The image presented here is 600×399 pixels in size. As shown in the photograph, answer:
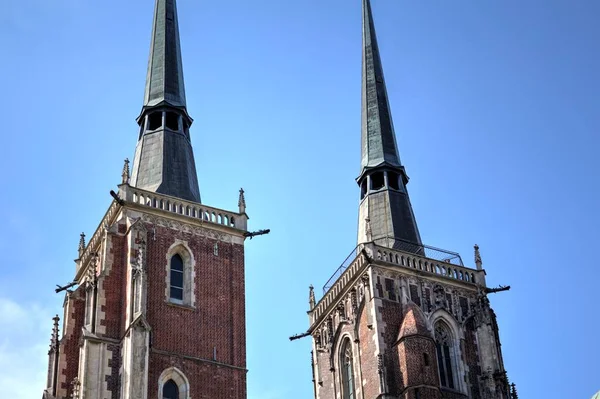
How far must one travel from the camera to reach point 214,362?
4153 cm

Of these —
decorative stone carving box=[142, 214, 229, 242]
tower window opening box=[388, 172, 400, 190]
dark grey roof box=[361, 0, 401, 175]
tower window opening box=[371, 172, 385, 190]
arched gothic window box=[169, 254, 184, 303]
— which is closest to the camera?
arched gothic window box=[169, 254, 184, 303]

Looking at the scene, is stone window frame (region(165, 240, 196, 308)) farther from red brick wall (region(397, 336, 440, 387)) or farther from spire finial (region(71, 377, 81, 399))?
red brick wall (region(397, 336, 440, 387))

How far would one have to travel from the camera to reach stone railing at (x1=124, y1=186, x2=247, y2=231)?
4425 centimetres

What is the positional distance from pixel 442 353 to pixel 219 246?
10094 millimetres

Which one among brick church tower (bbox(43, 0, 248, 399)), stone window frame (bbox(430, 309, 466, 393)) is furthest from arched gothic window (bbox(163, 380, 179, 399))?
stone window frame (bbox(430, 309, 466, 393))

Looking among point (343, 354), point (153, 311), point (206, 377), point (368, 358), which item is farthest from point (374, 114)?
point (206, 377)

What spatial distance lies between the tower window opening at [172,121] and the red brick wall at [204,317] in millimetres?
6396

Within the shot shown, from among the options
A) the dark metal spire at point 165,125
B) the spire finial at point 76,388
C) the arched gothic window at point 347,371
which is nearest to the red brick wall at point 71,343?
the spire finial at point 76,388

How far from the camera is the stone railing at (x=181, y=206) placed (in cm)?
4425

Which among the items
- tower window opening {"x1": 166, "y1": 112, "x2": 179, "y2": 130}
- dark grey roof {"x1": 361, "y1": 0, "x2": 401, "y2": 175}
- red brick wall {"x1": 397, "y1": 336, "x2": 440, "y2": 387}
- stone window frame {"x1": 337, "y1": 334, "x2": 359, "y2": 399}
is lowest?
red brick wall {"x1": 397, "y1": 336, "x2": 440, "y2": 387}

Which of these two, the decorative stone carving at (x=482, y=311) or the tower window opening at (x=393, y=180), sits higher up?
the tower window opening at (x=393, y=180)

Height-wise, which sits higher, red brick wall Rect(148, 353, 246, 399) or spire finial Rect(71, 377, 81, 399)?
red brick wall Rect(148, 353, 246, 399)

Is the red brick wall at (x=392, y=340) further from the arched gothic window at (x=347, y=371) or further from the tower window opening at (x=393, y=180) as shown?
the tower window opening at (x=393, y=180)

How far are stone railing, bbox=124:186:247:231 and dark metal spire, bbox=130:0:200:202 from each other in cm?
101
